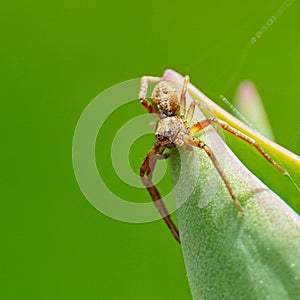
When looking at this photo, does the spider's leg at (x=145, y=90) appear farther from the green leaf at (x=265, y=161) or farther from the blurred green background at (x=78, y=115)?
the green leaf at (x=265, y=161)

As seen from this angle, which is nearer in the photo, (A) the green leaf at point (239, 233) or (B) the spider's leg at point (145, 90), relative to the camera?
(A) the green leaf at point (239, 233)

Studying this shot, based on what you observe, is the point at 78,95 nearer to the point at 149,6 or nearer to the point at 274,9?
the point at 149,6

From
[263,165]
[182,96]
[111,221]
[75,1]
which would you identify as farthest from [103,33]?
[263,165]

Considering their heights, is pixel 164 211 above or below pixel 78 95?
below

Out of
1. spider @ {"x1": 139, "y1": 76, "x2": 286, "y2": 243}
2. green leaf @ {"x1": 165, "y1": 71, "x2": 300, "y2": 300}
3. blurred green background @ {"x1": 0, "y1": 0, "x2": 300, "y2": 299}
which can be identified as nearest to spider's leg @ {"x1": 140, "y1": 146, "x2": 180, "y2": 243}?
spider @ {"x1": 139, "y1": 76, "x2": 286, "y2": 243}

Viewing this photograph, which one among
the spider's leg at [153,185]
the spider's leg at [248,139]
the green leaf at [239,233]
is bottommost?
the green leaf at [239,233]

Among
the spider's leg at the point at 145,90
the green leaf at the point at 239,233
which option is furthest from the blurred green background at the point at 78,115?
the green leaf at the point at 239,233
